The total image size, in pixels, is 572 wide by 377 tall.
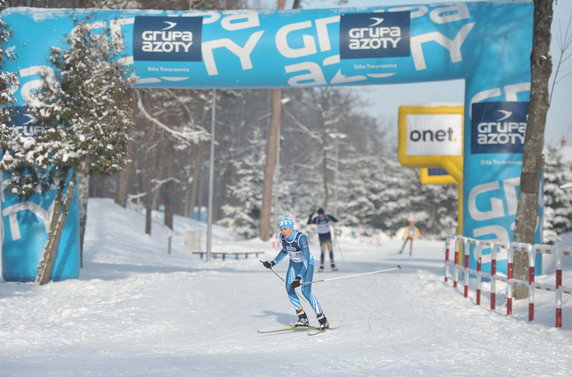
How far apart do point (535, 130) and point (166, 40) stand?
773 cm

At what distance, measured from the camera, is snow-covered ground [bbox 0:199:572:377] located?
773cm

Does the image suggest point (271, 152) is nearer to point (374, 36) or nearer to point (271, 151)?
point (271, 151)

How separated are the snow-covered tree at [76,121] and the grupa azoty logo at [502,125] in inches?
289

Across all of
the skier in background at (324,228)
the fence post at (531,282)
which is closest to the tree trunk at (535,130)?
the fence post at (531,282)

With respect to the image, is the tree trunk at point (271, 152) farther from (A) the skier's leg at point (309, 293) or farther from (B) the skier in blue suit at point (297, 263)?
(A) the skier's leg at point (309, 293)

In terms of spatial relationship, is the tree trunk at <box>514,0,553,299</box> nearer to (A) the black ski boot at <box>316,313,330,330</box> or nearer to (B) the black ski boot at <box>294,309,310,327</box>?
(A) the black ski boot at <box>316,313,330,330</box>

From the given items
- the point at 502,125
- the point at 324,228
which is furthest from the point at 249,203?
the point at 502,125

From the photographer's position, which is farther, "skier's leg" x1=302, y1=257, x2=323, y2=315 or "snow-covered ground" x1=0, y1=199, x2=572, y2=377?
"skier's leg" x1=302, y1=257, x2=323, y2=315

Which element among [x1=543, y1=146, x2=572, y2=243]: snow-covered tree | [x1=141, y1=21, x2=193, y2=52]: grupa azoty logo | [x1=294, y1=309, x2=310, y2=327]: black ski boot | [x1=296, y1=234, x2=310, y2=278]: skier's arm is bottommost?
[x1=294, y1=309, x2=310, y2=327]: black ski boot

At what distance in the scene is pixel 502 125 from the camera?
1612 centimetres

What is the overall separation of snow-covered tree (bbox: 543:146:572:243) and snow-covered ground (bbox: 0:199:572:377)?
2733cm

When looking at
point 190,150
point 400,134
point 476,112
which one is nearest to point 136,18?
point 476,112

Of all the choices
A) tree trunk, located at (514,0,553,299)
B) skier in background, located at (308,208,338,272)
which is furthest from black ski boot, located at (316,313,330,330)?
skier in background, located at (308,208,338,272)

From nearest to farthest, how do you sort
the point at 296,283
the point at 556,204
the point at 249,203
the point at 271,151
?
the point at 296,283 → the point at 271,151 → the point at 556,204 → the point at 249,203
